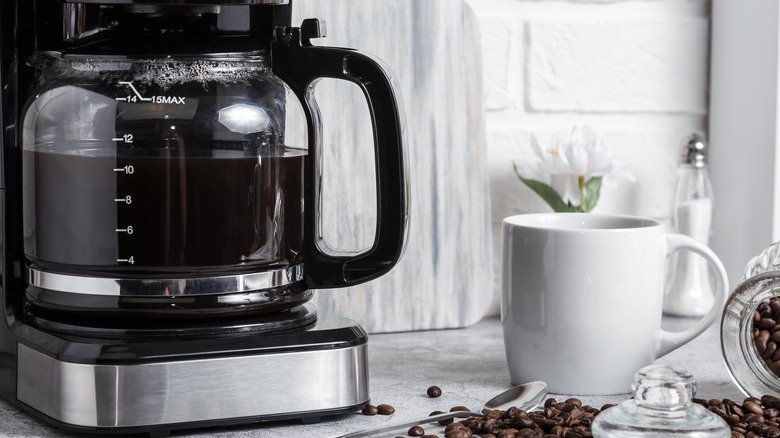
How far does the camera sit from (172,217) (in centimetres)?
68

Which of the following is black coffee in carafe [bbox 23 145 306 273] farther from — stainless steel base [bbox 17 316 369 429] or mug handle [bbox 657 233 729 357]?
mug handle [bbox 657 233 729 357]

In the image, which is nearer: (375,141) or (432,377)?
(375,141)

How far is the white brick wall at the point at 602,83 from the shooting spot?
3.52 feet

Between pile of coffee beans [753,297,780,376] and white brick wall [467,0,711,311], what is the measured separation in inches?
13.2

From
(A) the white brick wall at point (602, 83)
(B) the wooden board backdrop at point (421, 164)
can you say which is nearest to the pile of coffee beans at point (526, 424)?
(B) the wooden board backdrop at point (421, 164)

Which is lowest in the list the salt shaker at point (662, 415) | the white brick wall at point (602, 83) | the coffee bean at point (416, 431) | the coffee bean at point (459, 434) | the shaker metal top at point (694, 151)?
the coffee bean at point (416, 431)

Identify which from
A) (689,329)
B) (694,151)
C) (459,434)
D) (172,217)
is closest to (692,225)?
(694,151)

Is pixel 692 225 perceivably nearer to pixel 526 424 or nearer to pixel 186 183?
pixel 526 424

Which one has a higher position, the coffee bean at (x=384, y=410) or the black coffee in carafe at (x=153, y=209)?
the black coffee in carafe at (x=153, y=209)

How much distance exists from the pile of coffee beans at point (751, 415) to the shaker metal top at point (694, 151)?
36 cm

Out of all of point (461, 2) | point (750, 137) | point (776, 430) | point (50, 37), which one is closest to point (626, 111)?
point (750, 137)

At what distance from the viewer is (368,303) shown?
39.5 inches

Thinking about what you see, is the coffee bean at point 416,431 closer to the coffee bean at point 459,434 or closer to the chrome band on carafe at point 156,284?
the coffee bean at point 459,434

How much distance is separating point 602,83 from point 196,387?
60 cm
